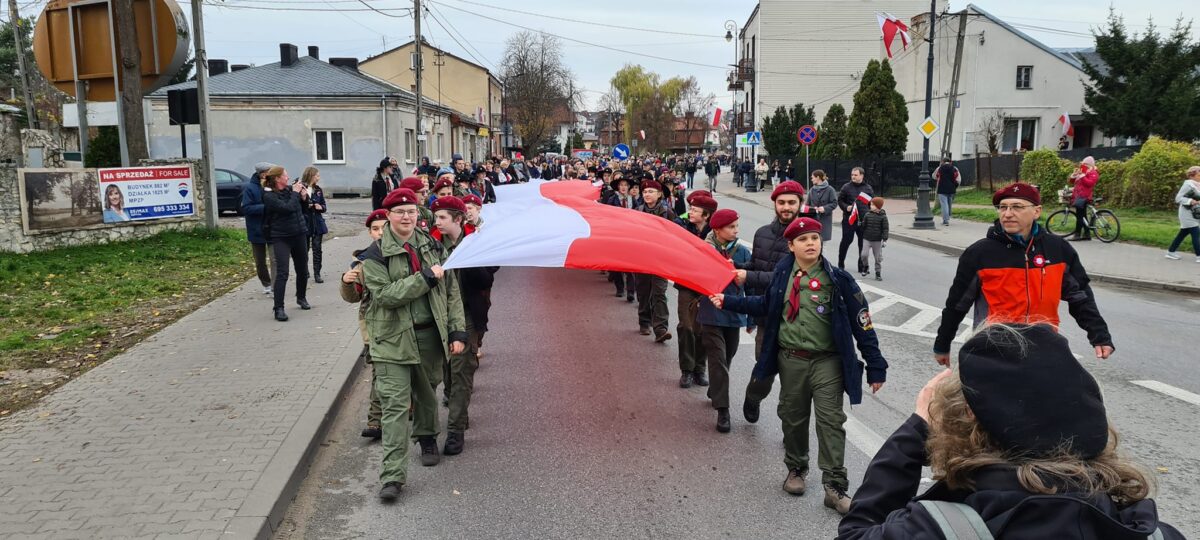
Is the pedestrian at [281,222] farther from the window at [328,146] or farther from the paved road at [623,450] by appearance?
the window at [328,146]

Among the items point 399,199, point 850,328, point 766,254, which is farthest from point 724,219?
point 399,199

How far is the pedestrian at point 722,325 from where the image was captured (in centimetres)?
633

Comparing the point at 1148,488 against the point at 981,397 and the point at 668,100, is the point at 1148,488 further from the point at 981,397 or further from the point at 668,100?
the point at 668,100

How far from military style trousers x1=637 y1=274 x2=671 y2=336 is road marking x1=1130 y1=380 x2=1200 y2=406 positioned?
4.65 meters

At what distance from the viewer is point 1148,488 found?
5.48 ft

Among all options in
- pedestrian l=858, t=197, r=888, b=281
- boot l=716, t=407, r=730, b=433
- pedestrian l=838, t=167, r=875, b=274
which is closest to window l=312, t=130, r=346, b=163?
pedestrian l=838, t=167, r=875, b=274

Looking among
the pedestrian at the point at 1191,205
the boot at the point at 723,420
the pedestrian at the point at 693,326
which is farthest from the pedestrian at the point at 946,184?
the boot at the point at 723,420

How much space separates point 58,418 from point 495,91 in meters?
68.3

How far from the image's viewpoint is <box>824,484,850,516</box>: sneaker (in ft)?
15.8

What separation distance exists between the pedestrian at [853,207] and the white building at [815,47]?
4358cm

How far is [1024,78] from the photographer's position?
40.1 metres

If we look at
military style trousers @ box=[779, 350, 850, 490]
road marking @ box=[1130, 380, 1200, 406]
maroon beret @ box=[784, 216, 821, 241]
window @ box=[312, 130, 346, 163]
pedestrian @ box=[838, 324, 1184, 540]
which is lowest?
road marking @ box=[1130, 380, 1200, 406]

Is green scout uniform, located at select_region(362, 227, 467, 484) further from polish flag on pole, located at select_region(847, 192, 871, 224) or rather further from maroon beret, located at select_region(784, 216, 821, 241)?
polish flag on pole, located at select_region(847, 192, 871, 224)

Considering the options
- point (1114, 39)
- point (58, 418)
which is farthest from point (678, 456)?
point (1114, 39)
